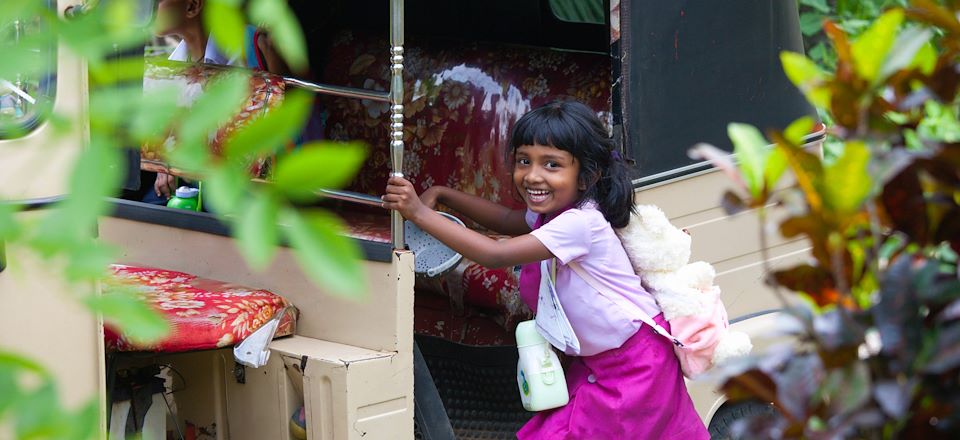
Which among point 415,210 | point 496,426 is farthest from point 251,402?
point 496,426

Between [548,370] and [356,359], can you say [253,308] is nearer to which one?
[356,359]

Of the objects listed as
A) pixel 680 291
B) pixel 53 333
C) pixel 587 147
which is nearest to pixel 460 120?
pixel 587 147

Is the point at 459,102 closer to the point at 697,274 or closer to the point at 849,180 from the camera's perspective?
the point at 697,274

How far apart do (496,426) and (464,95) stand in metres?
1.15

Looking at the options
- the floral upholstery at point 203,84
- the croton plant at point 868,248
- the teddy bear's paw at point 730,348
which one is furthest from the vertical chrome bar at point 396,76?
the croton plant at point 868,248

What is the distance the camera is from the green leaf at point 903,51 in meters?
1.06

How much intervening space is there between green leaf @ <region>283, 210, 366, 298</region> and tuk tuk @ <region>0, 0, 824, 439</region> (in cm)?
151

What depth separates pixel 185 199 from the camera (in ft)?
11.7

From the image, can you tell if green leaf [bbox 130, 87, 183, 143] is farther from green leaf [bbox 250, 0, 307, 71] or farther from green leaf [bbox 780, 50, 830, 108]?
green leaf [bbox 780, 50, 830, 108]

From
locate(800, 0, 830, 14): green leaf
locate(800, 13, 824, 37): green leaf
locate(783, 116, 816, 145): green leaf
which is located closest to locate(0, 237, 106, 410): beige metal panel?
locate(783, 116, 816, 145): green leaf

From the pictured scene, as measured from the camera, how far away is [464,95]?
407cm

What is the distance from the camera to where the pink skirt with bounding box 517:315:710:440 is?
2.91 m

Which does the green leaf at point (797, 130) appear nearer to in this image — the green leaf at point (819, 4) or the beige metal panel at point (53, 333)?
the beige metal panel at point (53, 333)

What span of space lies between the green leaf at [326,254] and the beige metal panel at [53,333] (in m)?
1.60
